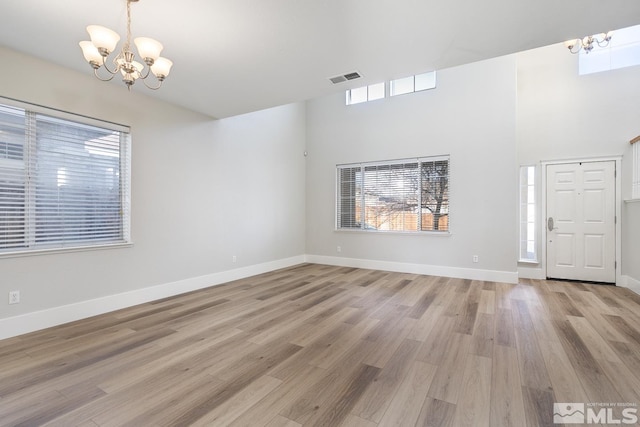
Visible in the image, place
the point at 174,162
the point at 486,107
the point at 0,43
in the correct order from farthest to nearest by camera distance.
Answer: the point at 486,107 → the point at 174,162 → the point at 0,43

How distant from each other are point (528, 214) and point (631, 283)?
170cm

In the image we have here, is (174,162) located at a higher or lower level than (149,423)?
higher

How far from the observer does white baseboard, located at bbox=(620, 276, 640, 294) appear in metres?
4.22

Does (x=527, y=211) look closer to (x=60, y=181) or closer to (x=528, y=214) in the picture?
(x=528, y=214)

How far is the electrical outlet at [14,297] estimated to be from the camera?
2729 mm

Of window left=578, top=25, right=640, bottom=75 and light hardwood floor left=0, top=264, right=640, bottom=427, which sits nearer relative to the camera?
light hardwood floor left=0, top=264, right=640, bottom=427

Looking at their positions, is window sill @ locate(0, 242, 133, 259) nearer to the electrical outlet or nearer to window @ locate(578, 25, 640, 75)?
the electrical outlet

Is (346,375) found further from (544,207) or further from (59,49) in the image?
(544,207)

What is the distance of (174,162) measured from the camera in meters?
4.14

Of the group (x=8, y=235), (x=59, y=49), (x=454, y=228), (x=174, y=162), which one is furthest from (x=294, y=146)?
(x=8, y=235)

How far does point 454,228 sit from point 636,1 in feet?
12.3

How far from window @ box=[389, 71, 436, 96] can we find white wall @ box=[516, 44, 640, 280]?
1.60 meters

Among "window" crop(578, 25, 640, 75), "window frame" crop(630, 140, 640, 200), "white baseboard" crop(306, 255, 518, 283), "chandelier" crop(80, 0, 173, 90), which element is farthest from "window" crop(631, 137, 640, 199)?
"chandelier" crop(80, 0, 173, 90)

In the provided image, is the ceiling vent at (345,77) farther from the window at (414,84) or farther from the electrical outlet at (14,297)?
the electrical outlet at (14,297)
